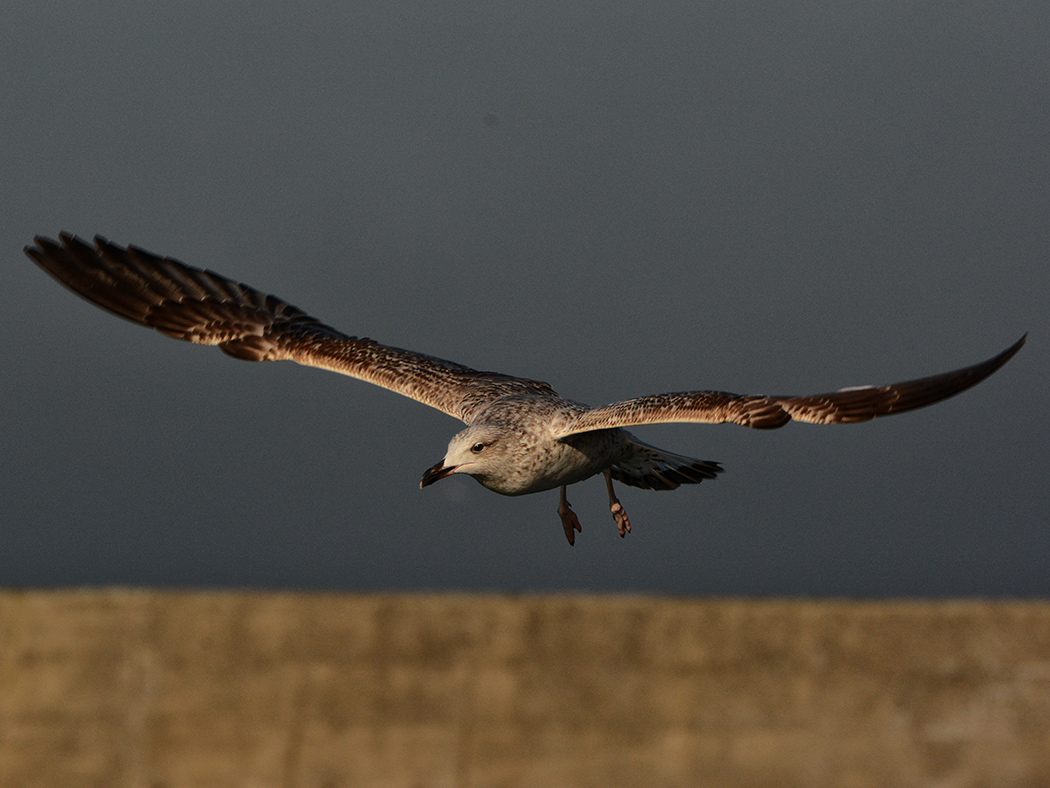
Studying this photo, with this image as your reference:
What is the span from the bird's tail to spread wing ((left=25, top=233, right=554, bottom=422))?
153 centimetres

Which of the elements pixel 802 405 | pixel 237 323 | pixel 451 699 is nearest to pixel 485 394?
pixel 237 323

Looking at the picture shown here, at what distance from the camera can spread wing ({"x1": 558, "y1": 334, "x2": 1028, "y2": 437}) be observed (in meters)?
9.71

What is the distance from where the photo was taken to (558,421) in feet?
35.6

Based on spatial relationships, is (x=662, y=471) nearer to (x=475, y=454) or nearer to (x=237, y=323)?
(x=475, y=454)

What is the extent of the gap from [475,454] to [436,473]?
46 centimetres

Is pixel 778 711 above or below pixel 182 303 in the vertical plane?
below

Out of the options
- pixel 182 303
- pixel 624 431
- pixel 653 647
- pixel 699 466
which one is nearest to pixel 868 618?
pixel 653 647

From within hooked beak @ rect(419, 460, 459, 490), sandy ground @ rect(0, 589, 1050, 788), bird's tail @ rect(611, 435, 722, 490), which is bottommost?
sandy ground @ rect(0, 589, 1050, 788)

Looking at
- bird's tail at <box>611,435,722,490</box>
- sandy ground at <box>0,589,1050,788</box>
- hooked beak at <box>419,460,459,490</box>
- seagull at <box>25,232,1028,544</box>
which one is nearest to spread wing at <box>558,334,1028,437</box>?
seagull at <box>25,232,1028,544</box>

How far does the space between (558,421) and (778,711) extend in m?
5.41

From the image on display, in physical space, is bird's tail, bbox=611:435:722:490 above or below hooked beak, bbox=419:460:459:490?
above

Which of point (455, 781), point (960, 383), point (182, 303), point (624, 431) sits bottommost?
point (455, 781)

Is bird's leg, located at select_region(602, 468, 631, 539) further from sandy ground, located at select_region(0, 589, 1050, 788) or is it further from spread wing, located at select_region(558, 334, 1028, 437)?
sandy ground, located at select_region(0, 589, 1050, 788)

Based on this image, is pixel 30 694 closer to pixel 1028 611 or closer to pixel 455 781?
pixel 455 781
